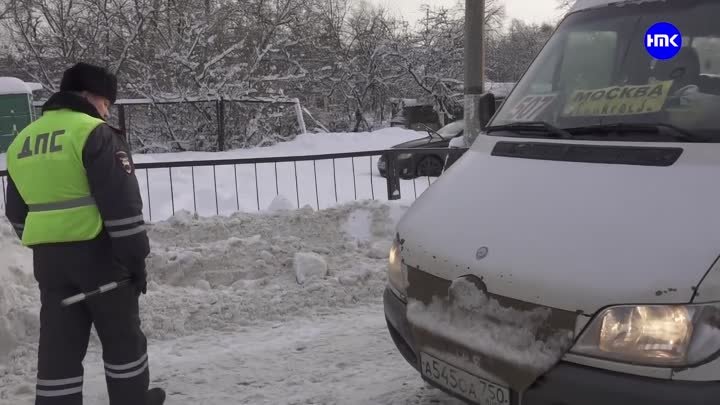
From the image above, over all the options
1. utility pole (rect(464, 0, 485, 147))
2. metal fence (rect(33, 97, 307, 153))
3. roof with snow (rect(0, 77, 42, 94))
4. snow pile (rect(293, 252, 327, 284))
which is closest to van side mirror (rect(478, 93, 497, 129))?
snow pile (rect(293, 252, 327, 284))

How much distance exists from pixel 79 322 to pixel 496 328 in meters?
2.02

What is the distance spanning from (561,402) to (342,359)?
7.13 ft

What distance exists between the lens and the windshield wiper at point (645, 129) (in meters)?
2.63

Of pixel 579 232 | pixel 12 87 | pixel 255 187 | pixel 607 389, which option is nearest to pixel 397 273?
pixel 579 232

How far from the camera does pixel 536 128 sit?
326 cm

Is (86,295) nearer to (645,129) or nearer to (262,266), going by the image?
(645,129)

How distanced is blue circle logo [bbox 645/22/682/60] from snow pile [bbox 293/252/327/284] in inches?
128

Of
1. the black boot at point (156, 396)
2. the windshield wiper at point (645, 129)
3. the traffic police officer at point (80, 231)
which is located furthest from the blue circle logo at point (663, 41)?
the black boot at point (156, 396)

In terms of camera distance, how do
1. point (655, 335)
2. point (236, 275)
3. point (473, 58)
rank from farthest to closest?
point (473, 58) < point (236, 275) < point (655, 335)

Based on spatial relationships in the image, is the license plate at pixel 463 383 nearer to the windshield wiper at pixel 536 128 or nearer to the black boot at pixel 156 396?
the windshield wiper at pixel 536 128

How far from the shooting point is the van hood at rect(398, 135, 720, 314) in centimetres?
214

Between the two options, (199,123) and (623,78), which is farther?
(199,123)

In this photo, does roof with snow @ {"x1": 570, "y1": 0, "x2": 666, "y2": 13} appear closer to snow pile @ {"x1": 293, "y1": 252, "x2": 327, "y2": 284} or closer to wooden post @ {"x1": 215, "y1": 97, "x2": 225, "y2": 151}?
snow pile @ {"x1": 293, "y1": 252, "x2": 327, "y2": 284}

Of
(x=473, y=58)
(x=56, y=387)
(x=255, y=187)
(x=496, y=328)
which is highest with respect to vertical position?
(x=473, y=58)
